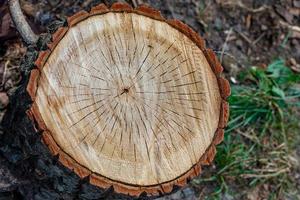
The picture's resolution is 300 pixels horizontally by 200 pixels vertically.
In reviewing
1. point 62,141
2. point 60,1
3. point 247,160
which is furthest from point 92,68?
point 247,160

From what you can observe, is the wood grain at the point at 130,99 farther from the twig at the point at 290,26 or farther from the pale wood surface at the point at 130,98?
the twig at the point at 290,26

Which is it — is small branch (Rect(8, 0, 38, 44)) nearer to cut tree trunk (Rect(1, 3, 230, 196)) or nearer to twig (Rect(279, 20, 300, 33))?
cut tree trunk (Rect(1, 3, 230, 196))

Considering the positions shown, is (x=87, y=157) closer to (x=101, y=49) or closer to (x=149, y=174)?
(x=149, y=174)

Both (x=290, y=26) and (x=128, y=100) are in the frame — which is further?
(x=290, y=26)

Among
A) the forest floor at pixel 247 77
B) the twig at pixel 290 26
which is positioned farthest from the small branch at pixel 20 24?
the twig at pixel 290 26

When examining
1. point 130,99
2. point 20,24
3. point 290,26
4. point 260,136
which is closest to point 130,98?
point 130,99

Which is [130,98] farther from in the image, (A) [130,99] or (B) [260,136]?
(B) [260,136]
